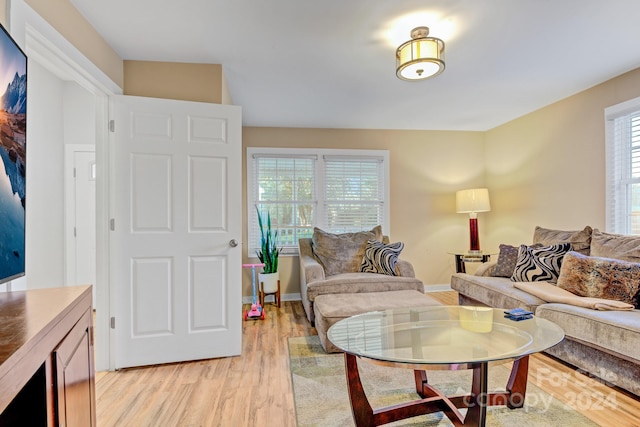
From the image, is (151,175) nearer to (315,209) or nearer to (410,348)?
(410,348)

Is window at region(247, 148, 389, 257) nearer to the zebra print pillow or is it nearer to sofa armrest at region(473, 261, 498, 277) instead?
sofa armrest at region(473, 261, 498, 277)

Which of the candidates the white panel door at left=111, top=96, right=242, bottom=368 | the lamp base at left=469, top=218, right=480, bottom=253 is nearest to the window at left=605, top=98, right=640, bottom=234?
the lamp base at left=469, top=218, right=480, bottom=253

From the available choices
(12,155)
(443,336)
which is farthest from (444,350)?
(12,155)

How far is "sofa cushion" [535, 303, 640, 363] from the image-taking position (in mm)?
1858

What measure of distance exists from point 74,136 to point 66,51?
226 cm

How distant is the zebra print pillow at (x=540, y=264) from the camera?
2920 millimetres

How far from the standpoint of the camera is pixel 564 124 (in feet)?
11.4

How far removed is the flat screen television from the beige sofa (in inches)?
115

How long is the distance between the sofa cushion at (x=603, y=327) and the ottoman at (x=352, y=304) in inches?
32.8

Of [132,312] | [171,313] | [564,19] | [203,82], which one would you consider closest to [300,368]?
[171,313]

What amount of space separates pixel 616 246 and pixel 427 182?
235 centimetres

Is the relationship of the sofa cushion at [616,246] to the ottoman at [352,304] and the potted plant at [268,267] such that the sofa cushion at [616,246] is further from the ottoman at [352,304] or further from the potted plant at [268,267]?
the potted plant at [268,267]

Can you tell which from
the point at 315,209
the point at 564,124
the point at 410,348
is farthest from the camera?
the point at 315,209

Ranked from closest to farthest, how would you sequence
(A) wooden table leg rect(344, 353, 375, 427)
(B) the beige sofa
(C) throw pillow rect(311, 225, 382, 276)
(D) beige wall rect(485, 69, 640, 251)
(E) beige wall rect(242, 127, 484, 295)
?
(A) wooden table leg rect(344, 353, 375, 427), (B) the beige sofa, (D) beige wall rect(485, 69, 640, 251), (C) throw pillow rect(311, 225, 382, 276), (E) beige wall rect(242, 127, 484, 295)
